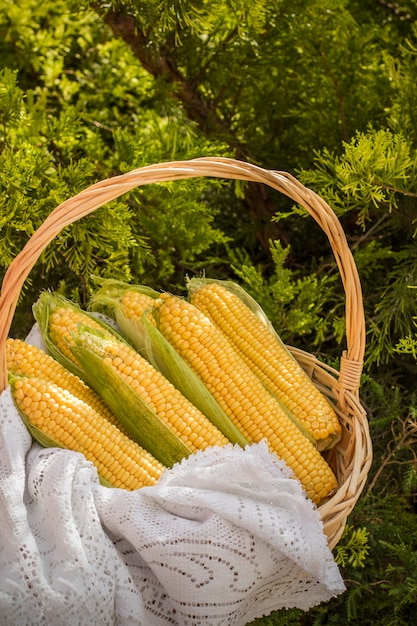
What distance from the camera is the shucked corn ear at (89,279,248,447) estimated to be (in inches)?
53.8

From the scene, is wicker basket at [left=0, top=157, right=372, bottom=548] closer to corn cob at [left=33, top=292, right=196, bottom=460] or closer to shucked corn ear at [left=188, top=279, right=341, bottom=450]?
shucked corn ear at [left=188, top=279, right=341, bottom=450]

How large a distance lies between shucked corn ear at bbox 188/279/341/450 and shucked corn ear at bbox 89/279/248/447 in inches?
4.5

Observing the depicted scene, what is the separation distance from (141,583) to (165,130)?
114cm

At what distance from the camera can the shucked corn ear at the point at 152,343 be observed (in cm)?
137

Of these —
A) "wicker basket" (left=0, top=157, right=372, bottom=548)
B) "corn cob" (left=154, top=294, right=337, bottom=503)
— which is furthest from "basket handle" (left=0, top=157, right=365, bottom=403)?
"corn cob" (left=154, top=294, right=337, bottom=503)

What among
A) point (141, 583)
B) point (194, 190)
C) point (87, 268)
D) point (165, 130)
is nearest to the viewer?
point (141, 583)

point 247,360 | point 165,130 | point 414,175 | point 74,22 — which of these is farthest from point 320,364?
point 74,22

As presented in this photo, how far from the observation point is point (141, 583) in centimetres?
113

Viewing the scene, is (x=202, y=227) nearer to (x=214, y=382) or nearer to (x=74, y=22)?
(x=214, y=382)

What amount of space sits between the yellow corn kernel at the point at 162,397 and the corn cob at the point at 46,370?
7cm

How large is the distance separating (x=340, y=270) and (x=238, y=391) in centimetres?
29

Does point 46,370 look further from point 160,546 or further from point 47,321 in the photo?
point 160,546

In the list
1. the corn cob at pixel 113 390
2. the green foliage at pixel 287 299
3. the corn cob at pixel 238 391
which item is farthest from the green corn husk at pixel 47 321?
the green foliage at pixel 287 299

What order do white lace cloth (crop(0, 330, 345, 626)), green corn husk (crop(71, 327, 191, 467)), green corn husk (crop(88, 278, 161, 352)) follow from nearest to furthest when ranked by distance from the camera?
white lace cloth (crop(0, 330, 345, 626)), green corn husk (crop(71, 327, 191, 467)), green corn husk (crop(88, 278, 161, 352))
